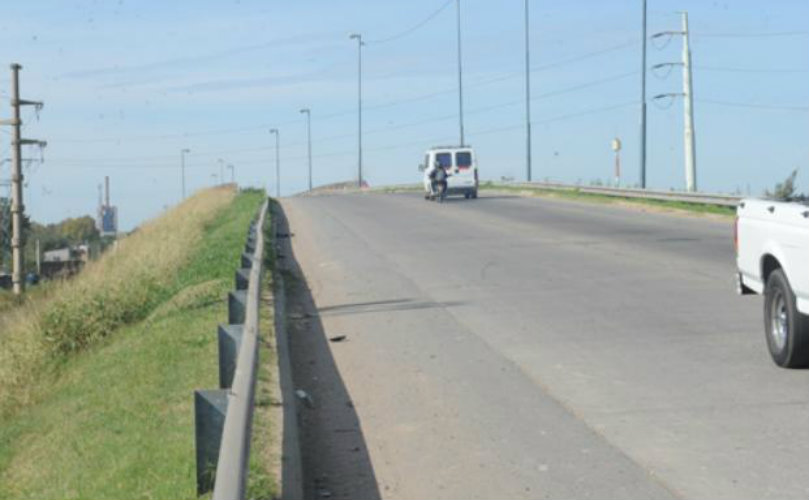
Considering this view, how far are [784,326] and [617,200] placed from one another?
35570 millimetres

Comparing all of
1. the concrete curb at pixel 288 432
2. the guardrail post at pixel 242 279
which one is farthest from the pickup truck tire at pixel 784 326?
the guardrail post at pixel 242 279

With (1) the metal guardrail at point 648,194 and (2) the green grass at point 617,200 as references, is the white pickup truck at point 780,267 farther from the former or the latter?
(2) the green grass at point 617,200

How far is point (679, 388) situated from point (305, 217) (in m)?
31.9

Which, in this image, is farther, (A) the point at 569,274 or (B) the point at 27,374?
(A) the point at 569,274

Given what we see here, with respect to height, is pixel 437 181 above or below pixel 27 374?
above

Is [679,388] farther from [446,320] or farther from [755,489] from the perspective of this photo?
[446,320]

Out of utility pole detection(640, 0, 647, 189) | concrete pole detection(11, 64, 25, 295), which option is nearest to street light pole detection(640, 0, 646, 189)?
utility pole detection(640, 0, 647, 189)

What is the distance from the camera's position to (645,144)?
46469mm

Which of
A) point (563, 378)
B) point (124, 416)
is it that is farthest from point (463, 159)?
point (124, 416)

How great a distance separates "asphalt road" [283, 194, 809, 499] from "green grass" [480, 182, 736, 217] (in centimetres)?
1406

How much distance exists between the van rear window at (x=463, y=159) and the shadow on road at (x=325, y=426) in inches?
1503

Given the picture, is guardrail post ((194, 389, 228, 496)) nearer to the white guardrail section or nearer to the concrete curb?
the white guardrail section

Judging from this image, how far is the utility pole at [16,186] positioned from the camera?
4153 centimetres

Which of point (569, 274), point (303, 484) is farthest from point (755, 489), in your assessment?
point (569, 274)
